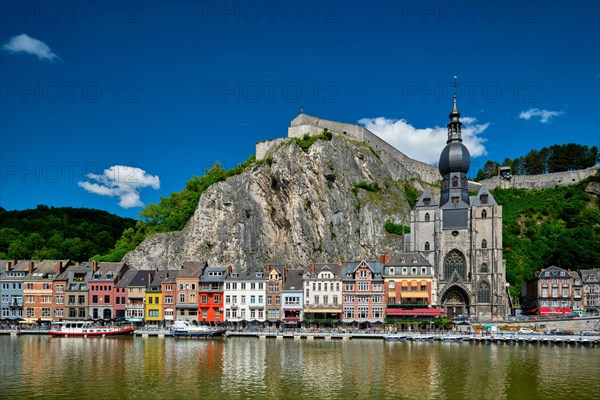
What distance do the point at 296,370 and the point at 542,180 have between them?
295 feet

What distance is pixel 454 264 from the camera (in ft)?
271

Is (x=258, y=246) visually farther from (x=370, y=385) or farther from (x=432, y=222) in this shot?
(x=370, y=385)

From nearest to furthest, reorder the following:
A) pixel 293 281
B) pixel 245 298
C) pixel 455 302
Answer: pixel 245 298 < pixel 293 281 < pixel 455 302

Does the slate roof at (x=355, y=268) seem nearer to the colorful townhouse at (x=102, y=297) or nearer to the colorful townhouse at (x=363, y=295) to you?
the colorful townhouse at (x=363, y=295)

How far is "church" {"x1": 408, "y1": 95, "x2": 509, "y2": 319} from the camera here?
259 ft

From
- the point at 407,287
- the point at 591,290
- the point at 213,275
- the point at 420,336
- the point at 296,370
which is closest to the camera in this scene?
the point at 296,370

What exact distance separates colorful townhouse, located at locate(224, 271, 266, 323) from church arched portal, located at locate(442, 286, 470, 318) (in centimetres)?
2427

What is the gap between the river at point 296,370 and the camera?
34.6 meters

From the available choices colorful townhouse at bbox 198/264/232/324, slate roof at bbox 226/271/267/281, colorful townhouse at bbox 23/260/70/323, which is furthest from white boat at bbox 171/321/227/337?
colorful townhouse at bbox 23/260/70/323

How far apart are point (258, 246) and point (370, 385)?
5239 cm

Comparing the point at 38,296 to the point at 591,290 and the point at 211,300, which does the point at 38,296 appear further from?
the point at 591,290

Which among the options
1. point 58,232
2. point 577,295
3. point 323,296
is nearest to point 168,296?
point 323,296

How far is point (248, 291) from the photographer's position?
74688mm

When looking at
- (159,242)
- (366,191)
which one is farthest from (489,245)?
(159,242)
